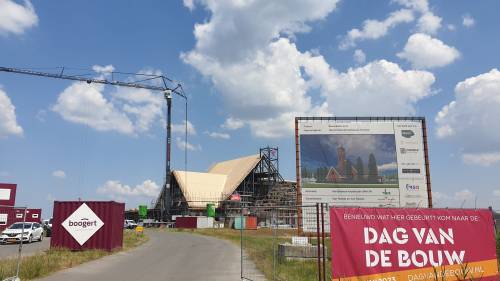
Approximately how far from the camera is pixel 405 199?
109 ft

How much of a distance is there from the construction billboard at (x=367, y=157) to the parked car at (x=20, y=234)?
19.4 meters

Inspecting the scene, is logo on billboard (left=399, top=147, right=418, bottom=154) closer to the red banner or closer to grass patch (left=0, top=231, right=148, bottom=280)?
grass patch (left=0, top=231, right=148, bottom=280)

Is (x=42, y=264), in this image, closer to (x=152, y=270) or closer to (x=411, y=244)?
(x=152, y=270)

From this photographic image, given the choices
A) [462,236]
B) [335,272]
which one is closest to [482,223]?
[462,236]

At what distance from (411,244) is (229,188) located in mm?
88069

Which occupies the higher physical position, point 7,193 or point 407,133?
point 407,133

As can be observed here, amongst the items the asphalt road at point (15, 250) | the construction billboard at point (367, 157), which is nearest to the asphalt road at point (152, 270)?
the asphalt road at point (15, 250)

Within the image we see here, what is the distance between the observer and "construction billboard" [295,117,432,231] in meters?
33.2

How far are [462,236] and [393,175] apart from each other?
24.4m

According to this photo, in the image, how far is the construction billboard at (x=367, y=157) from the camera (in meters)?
33.2

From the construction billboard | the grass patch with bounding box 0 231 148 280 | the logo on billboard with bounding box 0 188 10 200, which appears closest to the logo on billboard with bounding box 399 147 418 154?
the construction billboard

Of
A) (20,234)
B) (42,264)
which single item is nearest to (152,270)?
(42,264)

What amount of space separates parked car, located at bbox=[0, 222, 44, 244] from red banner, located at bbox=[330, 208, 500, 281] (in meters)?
26.6

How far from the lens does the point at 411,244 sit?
9586mm
